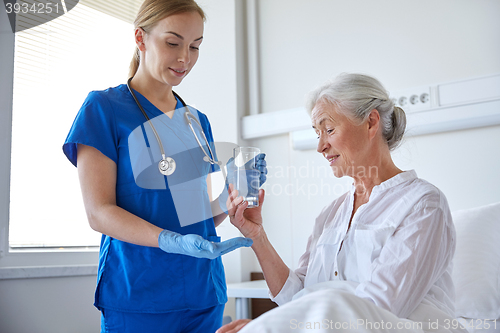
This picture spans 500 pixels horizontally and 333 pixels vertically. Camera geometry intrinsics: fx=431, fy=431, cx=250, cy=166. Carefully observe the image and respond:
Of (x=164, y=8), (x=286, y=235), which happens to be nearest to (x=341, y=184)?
(x=286, y=235)

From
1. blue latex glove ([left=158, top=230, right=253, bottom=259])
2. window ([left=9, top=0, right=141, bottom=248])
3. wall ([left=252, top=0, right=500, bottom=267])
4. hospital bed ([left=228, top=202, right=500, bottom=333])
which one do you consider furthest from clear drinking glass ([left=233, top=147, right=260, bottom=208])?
window ([left=9, top=0, right=141, bottom=248])

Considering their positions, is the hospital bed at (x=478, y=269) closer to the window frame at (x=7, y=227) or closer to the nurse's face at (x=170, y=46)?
the nurse's face at (x=170, y=46)

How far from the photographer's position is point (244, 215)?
1371 mm

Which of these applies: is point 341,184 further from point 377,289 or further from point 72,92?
point 72,92

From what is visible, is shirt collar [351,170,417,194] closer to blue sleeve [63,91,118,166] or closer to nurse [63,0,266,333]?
nurse [63,0,266,333]

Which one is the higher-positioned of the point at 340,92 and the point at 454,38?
the point at 454,38

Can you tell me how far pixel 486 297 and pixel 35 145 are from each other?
203 cm

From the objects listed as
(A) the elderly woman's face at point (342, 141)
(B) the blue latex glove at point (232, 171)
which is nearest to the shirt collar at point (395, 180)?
(A) the elderly woman's face at point (342, 141)

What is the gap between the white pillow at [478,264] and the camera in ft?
4.90

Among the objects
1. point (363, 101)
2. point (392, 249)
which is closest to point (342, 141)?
point (363, 101)

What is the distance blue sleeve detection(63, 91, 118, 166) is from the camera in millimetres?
1068

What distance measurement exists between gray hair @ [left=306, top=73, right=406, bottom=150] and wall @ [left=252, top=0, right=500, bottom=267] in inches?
24.2

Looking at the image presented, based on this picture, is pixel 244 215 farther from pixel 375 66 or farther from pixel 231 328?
pixel 375 66

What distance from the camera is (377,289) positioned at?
1040mm
